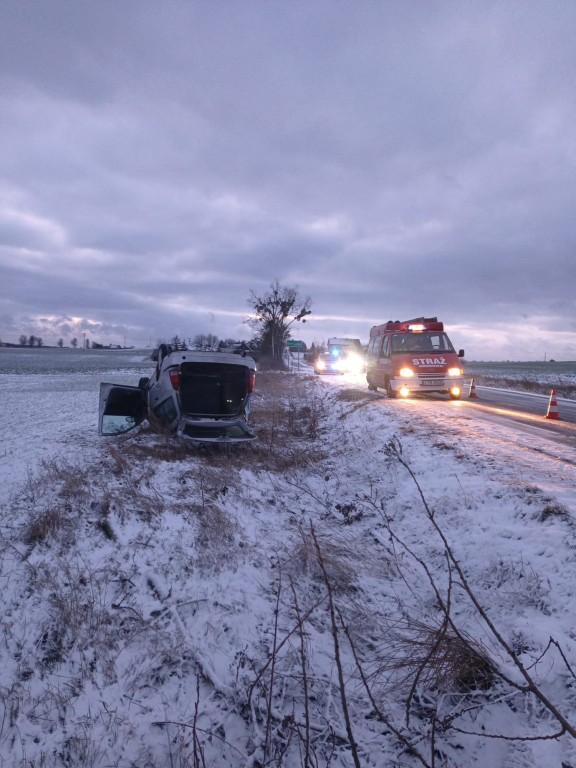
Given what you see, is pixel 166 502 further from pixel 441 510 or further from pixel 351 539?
pixel 441 510

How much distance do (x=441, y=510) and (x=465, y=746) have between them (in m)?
2.95

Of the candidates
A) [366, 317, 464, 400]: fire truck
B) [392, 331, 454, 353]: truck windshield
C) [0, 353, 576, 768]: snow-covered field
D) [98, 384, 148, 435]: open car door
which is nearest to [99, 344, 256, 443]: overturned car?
[98, 384, 148, 435]: open car door

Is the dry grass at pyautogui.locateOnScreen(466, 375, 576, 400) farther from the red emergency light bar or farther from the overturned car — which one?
the overturned car

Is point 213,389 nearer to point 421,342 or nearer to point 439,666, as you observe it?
point 439,666

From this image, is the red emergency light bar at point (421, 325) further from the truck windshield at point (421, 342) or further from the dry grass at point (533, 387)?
the dry grass at point (533, 387)

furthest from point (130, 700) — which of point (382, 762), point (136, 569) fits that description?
point (382, 762)

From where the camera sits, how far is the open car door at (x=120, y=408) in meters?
8.96

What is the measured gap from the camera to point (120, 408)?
930cm

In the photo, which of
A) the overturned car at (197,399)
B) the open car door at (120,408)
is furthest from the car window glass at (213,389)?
the open car door at (120,408)

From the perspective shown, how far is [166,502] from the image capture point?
5391 millimetres

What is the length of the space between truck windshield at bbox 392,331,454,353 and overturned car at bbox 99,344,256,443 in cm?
735

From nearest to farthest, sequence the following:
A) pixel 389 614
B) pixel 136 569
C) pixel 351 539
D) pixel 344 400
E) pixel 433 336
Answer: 1. pixel 389 614
2. pixel 136 569
3. pixel 351 539
4. pixel 433 336
5. pixel 344 400

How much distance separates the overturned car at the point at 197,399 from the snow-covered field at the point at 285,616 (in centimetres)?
128

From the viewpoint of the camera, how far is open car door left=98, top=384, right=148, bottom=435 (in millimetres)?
8961
